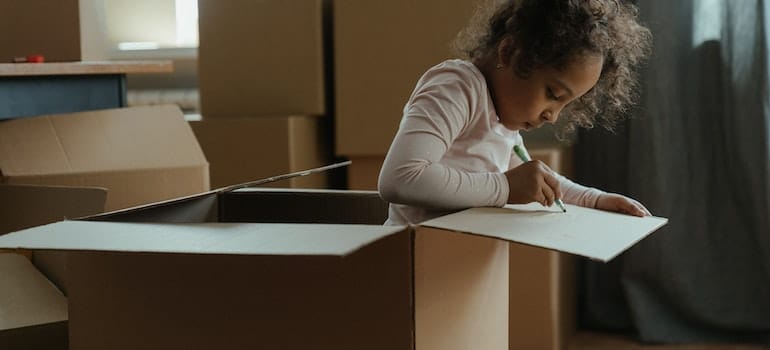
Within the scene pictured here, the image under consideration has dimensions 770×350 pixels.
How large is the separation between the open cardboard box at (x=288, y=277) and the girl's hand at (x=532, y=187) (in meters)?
0.06

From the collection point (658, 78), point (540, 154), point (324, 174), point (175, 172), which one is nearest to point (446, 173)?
point (175, 172)

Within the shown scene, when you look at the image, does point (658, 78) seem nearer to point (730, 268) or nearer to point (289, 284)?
point (730, 268)

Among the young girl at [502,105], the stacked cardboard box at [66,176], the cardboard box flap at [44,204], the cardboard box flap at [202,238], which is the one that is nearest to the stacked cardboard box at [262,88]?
the stacked cardboard box at [66,176]

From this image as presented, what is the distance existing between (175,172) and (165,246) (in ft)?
2.22

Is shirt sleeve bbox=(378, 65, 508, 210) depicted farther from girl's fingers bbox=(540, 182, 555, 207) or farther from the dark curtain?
the dark curtain

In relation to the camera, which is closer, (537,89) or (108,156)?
(537,89)

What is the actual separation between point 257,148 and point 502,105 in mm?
725

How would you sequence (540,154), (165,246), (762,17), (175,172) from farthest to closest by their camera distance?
1. (762,17)
2. (540,154)
3. (175,172)
4. (165,246)

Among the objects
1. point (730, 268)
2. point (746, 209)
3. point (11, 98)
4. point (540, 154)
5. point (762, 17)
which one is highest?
point (762, 17)

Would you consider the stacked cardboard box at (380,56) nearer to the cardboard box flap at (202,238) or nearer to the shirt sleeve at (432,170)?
the shirt sleeve at (432,170)

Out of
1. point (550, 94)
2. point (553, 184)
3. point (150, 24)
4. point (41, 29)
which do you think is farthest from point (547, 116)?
point (150, 24)

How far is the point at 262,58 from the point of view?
1768 mm

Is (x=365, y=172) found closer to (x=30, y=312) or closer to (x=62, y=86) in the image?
(x=62, y=86)

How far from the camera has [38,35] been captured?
1.70 m
